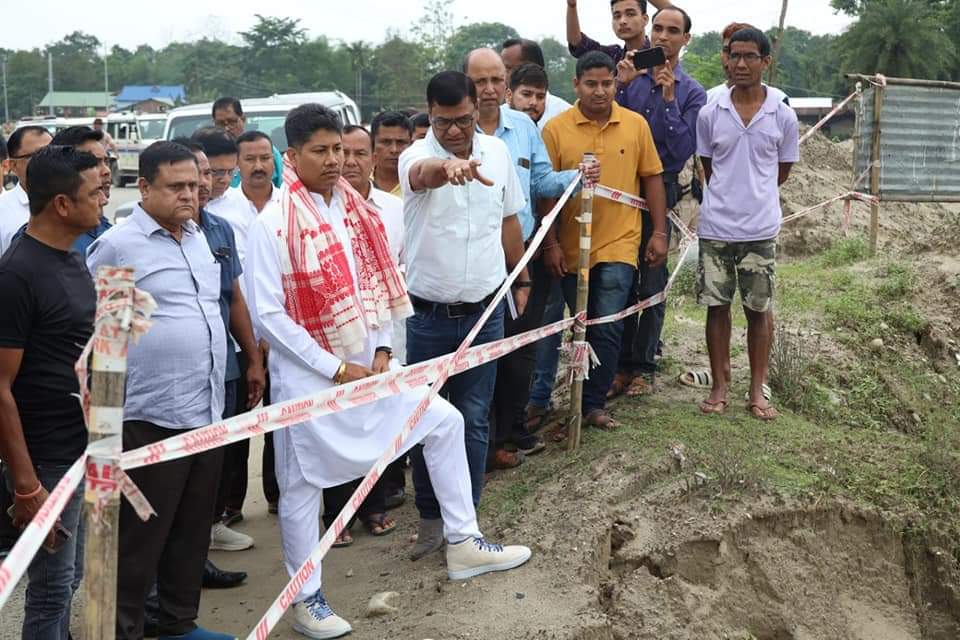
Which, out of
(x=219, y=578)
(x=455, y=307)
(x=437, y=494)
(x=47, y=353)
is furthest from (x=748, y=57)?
(x=47, y=353)

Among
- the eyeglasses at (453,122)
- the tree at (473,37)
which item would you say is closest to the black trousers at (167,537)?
the eyeglasses at (453,122)

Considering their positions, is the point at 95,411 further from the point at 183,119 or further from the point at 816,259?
the point at 816,259

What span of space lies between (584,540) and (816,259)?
791 cm

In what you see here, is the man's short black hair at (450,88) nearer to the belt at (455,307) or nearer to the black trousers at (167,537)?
the belt at (455,307)

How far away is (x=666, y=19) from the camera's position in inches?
239

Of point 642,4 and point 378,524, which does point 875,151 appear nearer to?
point 642,4

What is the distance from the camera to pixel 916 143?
11008 mm

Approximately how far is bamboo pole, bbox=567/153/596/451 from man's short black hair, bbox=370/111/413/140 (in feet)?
3.66

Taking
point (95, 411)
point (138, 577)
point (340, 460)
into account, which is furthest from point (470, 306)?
point (95, 411)

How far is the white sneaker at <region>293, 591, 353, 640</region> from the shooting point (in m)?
3.97

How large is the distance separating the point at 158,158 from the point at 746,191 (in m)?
3.26

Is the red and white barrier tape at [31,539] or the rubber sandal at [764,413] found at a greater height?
the red and white barrier tape at [31,539]

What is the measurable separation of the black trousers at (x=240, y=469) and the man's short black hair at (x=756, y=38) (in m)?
3.07

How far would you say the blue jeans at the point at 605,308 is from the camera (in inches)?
221
